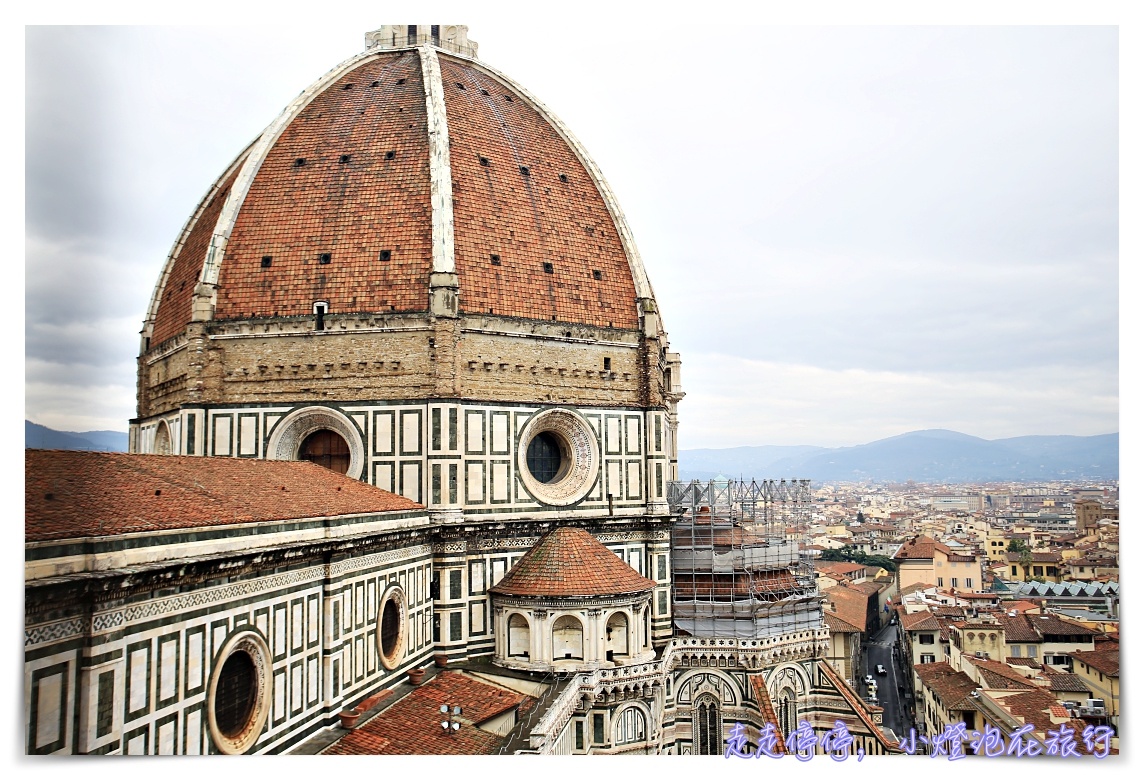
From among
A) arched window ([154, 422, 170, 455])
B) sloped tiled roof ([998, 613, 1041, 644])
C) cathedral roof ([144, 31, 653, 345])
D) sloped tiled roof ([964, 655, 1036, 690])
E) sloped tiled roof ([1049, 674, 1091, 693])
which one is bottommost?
sloped tiled roof ([964, 655, 1036, 690])

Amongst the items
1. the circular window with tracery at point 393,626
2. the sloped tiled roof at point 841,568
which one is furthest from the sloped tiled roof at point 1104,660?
the sloped tiled roof at point 841,568

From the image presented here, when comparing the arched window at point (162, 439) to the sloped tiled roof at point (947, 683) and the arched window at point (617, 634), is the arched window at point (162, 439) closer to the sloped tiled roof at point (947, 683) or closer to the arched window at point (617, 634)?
the arched window at point (617, 634)

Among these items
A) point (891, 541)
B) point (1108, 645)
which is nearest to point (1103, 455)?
point (1108, 645)

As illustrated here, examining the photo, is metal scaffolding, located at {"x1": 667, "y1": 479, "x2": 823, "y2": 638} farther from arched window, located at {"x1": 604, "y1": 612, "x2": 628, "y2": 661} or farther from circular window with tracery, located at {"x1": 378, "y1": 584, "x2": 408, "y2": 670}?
circular window with tracery, located at {"x1": 378, "y1": 584, "x2": 408, "y2": 670}

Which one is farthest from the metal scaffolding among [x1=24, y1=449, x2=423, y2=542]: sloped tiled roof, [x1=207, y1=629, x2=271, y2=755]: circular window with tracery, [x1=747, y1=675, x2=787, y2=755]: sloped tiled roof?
[x1=207, y1=629, x2=271, y2=755]: circular window with tracery

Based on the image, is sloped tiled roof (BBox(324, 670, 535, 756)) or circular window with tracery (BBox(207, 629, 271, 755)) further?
sloped tiled roof (BBox(324, 670, 535, 756))

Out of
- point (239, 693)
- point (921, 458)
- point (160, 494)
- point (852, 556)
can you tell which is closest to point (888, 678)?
point (921, 458)

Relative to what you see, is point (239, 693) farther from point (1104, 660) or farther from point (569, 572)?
point (1104, 660)
